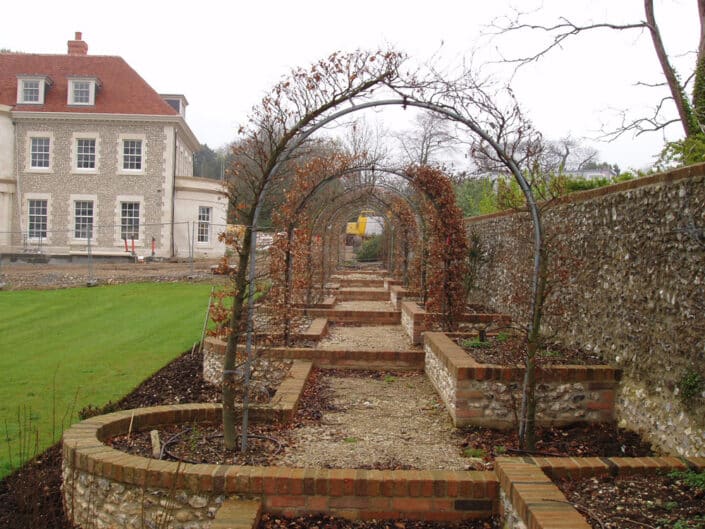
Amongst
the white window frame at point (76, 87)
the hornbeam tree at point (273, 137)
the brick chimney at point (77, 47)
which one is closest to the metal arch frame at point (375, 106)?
the hornbeam tree at point (273, 137)

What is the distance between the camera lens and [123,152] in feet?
88.8

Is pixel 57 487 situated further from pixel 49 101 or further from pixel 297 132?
pixel 49 101

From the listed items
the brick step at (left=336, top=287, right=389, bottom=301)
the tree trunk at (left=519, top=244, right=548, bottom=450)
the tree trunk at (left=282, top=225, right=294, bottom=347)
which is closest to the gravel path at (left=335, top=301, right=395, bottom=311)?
the brick step at (left=336, top=287, right=389, bottom=301)

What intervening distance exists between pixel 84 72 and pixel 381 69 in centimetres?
2859

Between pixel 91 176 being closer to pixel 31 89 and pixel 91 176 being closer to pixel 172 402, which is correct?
pixel 31 89

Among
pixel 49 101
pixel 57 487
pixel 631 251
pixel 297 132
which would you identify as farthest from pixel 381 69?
pixel 49 101

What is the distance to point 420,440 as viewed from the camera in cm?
516

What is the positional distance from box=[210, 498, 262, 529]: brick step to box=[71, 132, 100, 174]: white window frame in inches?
1019

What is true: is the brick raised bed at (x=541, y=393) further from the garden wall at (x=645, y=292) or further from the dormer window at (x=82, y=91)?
the dormer window at (x=82, y=91)

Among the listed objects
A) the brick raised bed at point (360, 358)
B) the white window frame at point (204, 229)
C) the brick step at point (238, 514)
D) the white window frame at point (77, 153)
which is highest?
the white window frame at point (77, 153)

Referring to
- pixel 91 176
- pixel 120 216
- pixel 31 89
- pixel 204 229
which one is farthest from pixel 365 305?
pixel 31 89

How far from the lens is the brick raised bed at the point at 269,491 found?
3.70 metres

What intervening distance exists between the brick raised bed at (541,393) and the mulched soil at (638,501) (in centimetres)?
170

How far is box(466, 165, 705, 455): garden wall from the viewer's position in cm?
416
